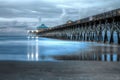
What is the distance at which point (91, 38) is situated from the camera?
67875 mm

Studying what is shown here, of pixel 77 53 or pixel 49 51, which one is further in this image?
pixel 49 51

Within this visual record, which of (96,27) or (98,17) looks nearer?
(98,17)

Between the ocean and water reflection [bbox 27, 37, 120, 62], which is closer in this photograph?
water reflection [bbox 27, 37, 120, 62]

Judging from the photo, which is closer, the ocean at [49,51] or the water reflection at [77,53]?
the water reflection at [77,53]

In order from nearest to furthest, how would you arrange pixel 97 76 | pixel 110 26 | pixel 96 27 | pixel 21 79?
pixel 21 79
pixel 97 76
pixel 110 26
pixel 96 27

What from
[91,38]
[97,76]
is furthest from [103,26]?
[97,76]

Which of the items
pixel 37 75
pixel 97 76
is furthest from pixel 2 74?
pixel 97 76

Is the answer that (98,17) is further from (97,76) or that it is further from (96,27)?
(97,76)

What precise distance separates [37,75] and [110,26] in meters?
41.6

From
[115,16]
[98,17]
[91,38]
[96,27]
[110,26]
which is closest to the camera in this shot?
[115,16]

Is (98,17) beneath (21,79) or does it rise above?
above

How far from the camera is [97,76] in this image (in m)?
9.90

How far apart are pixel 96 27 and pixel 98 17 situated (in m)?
6.42

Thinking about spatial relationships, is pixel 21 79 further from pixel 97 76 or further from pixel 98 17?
pixel 98 17
